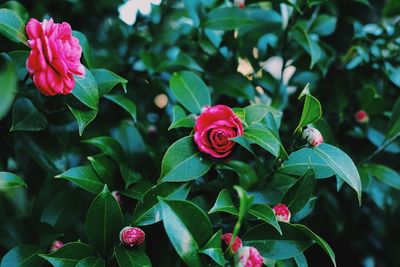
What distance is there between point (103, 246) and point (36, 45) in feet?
1.21

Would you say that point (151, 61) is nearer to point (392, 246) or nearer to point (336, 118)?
point (336, 118)

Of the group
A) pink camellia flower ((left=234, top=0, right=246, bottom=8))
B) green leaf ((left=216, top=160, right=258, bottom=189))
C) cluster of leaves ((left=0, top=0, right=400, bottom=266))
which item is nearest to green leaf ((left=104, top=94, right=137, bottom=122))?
cluster of leaves ((left=0, top=0, right=400, bottom=266))

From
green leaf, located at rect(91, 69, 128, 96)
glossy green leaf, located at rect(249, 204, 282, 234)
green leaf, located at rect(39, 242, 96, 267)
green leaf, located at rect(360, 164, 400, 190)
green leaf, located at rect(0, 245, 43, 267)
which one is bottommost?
green leaf, located at rect(360, 164, 400, 190)

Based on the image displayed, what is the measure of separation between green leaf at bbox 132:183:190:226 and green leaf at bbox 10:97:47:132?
303mm

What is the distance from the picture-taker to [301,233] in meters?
0.89

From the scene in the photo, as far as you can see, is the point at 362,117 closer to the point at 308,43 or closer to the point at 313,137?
the point at 308,43

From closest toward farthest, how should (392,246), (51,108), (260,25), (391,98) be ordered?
(51,108)
(260,25)
(391,98)
(392,246)

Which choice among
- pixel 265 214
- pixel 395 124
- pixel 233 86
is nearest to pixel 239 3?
pixel 233 86

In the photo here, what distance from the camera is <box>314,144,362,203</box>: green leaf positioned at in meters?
0.87

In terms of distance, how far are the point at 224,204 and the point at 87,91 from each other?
33 centimetres

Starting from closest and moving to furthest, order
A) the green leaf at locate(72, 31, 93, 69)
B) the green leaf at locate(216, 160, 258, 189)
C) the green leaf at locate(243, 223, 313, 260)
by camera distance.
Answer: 1. the green leaf at locate(243, 223, 313, 260)
2. the green leaf at locate(216, 160, 258, 189)
3. the green leaf at locate(72, 31, 93, 69)

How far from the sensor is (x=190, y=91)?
111cm

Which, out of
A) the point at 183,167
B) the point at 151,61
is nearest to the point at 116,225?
the point at 183,167

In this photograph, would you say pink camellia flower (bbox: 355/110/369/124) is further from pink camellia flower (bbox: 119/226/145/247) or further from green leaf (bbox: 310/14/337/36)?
pink camellia flower (bbox: 119/226/145/247)
